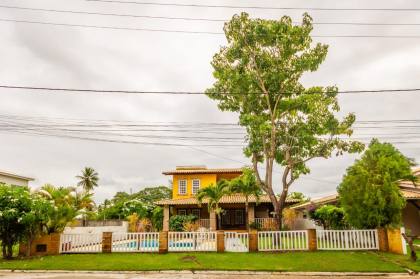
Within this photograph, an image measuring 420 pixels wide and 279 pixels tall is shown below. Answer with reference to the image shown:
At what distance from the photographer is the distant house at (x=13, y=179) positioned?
38781 mm

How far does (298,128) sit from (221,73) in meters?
6.32

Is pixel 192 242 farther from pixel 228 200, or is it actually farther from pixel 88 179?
pixel 88 179

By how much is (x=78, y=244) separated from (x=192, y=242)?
19.6 ft

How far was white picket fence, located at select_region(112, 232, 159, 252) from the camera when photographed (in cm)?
1805

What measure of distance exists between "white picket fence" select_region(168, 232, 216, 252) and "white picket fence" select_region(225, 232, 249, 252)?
0.77m

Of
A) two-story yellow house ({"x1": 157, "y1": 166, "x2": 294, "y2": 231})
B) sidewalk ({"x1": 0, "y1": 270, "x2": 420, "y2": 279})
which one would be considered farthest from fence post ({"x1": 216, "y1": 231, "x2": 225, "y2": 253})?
two-story yellow house ({"x1": 157, "y1": 166, "x2": 294, "y2": 231})

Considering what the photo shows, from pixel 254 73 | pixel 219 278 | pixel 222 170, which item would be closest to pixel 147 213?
pixel 222 170

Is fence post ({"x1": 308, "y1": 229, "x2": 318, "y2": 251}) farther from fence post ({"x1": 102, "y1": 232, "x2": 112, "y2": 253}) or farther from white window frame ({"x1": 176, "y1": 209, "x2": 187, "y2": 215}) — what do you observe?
white window frame ({"x1": 176, "y1": 209, "x2": 187, "y2": 215})

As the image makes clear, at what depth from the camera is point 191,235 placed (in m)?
18.3

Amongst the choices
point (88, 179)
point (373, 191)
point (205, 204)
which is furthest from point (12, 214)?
point (88, 179)

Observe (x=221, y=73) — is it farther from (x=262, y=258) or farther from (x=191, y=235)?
(x=262, y=258)

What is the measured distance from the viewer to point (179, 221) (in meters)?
30.8

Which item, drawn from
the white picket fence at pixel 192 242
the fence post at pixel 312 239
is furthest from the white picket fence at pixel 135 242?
the fence post at pixel 312 239

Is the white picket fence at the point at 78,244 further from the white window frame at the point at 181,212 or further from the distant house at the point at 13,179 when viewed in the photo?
the distant house at the point at 13,179
